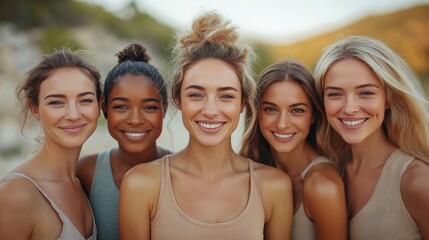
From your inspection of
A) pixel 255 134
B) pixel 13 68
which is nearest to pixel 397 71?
pixel 255 134

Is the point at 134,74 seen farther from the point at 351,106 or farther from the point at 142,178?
the point at 351,106

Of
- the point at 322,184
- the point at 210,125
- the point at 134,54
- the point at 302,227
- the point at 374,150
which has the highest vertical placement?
the point at 134,54

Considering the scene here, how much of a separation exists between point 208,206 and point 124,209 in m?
0.47

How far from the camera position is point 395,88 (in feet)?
9.80

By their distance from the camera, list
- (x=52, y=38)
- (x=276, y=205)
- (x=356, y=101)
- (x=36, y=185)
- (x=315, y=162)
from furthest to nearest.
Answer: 1. (x=52, y=38)
2. (x=315, y=162)
3. (x=356, y=101)
4. (x=276, y=205)
5. (x=36, y=185)

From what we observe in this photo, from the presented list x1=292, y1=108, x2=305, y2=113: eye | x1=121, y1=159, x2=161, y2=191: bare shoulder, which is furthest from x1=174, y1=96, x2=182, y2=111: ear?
x1=292, y1=108, x2=305, y2=113: eye

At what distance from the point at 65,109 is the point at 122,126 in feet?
1.79

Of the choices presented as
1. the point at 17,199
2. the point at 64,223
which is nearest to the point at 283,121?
the point at 64,223

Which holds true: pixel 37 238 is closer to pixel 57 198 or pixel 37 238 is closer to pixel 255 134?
pixel 57 198

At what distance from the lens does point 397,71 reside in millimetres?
3029

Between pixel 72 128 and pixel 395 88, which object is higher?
pixel 395 88

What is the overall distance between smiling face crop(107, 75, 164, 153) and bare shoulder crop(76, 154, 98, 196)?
28 centimetres

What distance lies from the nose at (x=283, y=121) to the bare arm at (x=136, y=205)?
0.92 m

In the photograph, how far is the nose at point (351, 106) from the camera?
2914 millimetres
